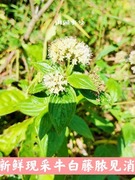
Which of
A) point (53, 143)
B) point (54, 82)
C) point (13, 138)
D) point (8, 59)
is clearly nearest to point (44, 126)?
point (53, 143)

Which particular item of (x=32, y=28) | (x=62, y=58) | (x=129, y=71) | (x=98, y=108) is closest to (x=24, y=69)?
(x=32, y=28)

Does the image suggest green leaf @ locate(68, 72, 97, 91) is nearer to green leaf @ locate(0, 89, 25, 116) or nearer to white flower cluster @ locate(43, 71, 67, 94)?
white flower cluster @ locate(43, 71, 67, 94)

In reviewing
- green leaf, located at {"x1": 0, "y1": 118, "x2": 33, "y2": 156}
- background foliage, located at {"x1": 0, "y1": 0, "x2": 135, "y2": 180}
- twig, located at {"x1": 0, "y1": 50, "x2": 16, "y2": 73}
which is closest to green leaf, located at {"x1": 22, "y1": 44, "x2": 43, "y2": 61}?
background foliage, located at {"x1": 0, "y1": 0, "x2": 135, "y2": 180}

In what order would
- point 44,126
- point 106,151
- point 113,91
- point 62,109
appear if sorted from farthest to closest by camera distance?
point 106,151, point 113,91, point 44,126, point 62,109

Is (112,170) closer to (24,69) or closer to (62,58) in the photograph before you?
(62,58)

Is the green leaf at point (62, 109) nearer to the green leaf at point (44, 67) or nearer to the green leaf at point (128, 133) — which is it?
the green leaf at point (44, 67)

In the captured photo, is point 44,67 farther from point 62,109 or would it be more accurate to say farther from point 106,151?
point 106,151
